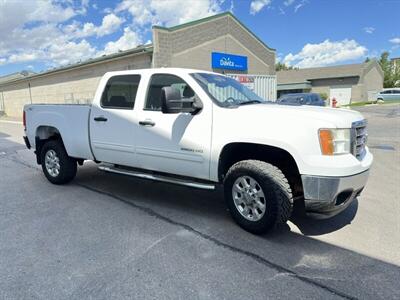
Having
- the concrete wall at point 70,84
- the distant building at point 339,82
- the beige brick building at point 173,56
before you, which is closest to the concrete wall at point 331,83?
the distant building at point 339,82

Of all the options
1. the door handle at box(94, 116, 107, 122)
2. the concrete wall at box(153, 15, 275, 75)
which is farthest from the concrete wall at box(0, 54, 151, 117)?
the door handle at box(94, 116, 107, 122)

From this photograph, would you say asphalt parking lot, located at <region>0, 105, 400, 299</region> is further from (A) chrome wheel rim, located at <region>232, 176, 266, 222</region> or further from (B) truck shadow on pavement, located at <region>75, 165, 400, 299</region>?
(A) chrome wheel rim, located at <region>232, 176, 266, 222</region>

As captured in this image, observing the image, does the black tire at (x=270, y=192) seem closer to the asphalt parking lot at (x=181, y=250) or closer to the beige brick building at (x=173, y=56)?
the asphalt parking lot at (x=181, y=250)

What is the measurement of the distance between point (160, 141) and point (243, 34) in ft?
56.9

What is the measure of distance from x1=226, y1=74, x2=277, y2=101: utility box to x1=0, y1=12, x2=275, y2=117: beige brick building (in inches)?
87.1

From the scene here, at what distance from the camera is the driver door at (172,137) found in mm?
4023

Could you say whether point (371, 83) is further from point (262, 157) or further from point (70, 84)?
point (262, 157)

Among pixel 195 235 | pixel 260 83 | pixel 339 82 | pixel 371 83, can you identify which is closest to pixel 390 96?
pixel 339 82

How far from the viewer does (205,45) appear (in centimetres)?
1734

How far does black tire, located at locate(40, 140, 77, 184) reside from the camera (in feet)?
19.1

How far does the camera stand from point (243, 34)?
1981 cm

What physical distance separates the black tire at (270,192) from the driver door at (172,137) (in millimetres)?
587

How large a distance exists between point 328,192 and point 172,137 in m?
2.07

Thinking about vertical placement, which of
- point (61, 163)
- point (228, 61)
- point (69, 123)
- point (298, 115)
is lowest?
point (61, 163)
